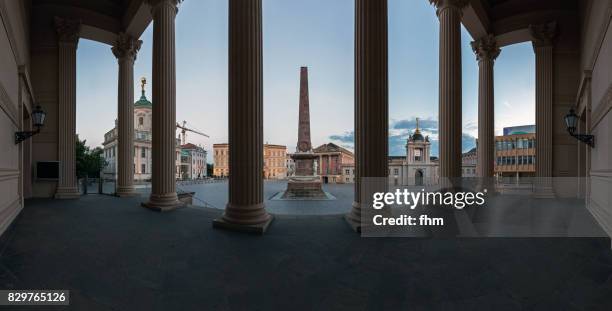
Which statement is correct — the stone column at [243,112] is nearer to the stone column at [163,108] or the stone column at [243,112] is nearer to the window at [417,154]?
the stone column at [163,108]

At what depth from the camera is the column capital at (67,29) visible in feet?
A: 51.0

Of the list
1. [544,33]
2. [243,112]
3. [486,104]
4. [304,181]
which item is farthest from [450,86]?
[304,181]

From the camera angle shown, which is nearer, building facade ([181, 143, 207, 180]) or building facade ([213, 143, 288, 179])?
building facade ([181, 143, 207, 180])

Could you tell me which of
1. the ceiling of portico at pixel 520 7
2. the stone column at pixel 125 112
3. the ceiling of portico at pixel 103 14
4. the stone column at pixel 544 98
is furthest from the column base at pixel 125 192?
the ceiling of portico at pixel 520 7

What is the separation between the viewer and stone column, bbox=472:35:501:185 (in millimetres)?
Result: 17078

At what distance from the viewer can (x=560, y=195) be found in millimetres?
16000

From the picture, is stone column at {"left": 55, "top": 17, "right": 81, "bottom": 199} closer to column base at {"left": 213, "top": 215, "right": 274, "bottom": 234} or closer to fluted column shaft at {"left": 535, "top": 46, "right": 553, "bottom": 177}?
column base at {"left": 213, "top": 215, "right": 274, "bottom": 234}

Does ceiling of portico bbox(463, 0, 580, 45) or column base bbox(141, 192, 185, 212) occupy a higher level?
ceiling of portico bbox(463, 0, 580, 45)

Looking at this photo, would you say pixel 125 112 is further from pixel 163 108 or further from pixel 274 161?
pixel 274 161

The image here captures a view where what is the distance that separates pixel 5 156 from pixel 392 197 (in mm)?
12633

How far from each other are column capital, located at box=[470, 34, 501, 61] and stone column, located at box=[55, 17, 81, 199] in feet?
81.5

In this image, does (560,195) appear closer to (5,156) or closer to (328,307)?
(328,307)

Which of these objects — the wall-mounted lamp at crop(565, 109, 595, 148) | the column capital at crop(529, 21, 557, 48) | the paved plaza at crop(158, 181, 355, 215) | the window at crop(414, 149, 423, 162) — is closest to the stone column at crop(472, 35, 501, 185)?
the column capital at crop(529, 21, 557, 48)

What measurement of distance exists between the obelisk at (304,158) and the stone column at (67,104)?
62.9ft
